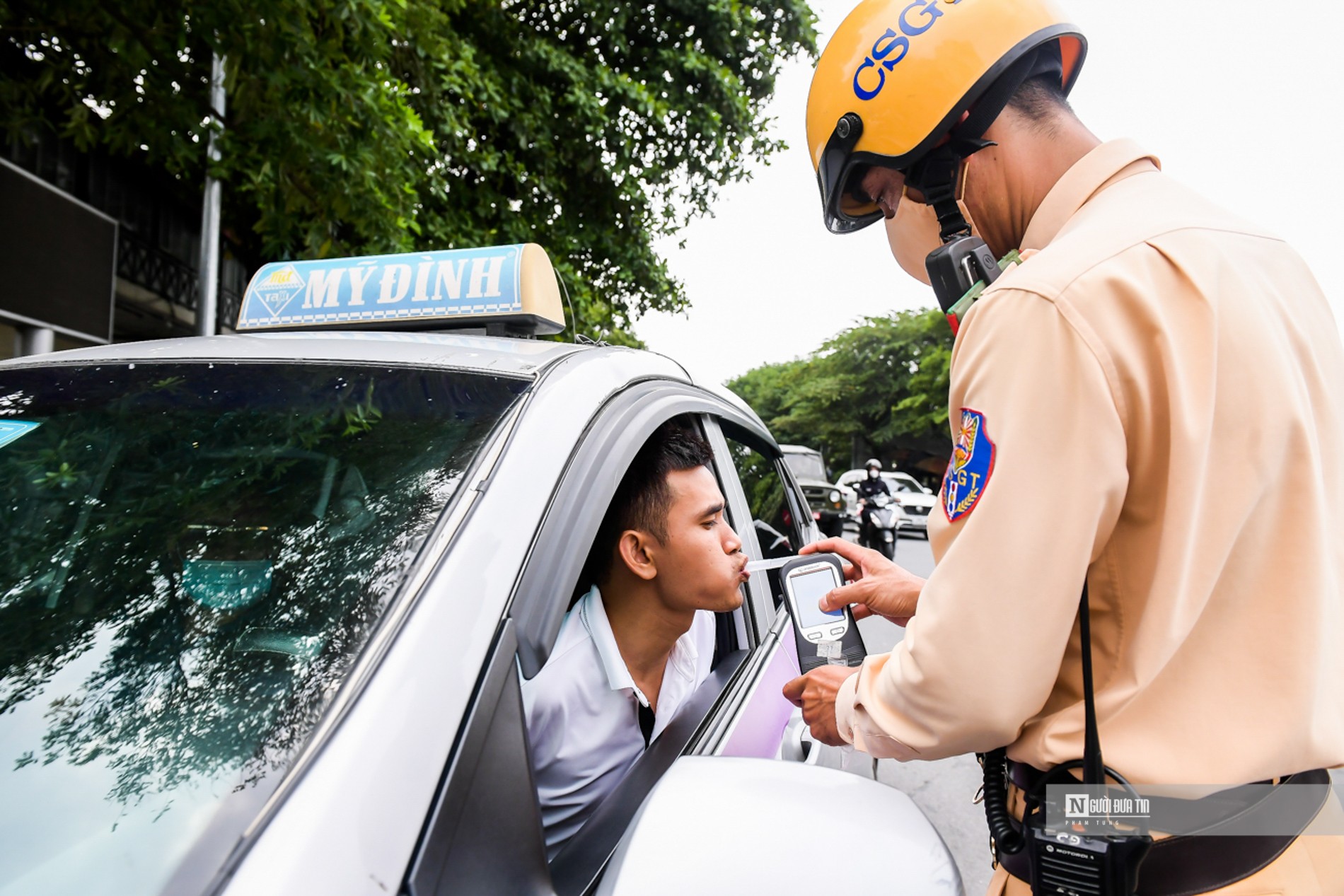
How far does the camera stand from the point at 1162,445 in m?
0.95

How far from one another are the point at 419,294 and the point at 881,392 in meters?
38.8

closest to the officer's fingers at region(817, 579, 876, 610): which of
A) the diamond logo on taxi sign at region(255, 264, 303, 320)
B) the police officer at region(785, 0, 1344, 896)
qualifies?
the police officer at region(785, 0, 1344, 896)

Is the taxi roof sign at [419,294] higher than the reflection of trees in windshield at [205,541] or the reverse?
higher

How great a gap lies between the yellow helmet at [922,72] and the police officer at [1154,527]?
0.37 metres

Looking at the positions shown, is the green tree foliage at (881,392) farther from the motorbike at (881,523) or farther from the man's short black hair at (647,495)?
the man's short black hair at (647,495)

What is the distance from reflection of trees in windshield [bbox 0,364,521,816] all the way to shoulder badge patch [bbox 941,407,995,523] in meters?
0.63

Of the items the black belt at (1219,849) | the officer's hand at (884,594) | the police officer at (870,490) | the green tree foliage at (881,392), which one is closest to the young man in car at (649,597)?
the officer's hand at (884,594)

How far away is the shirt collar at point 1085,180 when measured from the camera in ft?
3.83

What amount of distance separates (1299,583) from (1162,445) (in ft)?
0.66

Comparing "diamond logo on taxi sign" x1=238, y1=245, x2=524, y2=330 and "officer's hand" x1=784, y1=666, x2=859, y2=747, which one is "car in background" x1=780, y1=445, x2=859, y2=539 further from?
"officer's hand" x1=784, y1=666, x2=859, y2=747

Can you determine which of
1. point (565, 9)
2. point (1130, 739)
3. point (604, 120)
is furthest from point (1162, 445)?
point (565, 9)

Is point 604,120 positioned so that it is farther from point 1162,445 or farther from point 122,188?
point 1162,445

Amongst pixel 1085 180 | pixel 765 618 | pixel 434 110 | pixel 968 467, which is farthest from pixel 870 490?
pixel 968 467

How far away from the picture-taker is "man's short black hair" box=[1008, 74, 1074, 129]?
1313 millimetres
